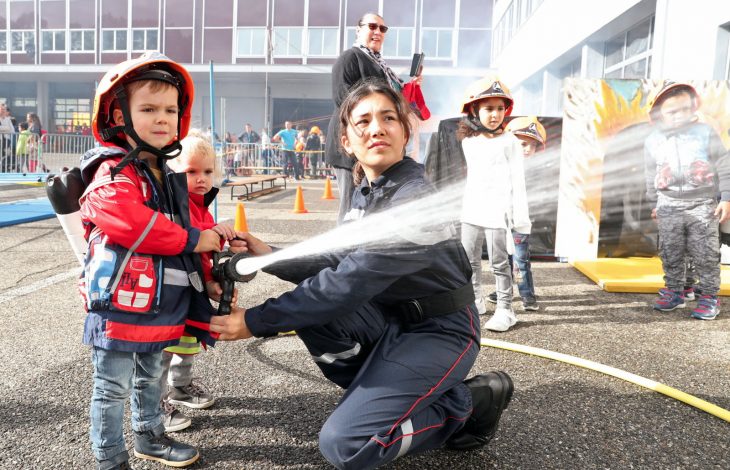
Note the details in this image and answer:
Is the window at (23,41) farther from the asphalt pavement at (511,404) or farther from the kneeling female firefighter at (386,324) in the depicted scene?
the kneeling female firefighter at (386,324)

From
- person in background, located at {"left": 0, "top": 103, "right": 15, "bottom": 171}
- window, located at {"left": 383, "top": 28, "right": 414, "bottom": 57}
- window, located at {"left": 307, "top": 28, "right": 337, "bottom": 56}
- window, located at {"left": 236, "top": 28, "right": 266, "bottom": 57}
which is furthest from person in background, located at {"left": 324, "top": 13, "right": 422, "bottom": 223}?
window, located at {"left": 236, "top": 28, "right": 266, "bottom": 57}

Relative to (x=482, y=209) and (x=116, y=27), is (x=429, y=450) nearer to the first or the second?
(x=482, y=209)

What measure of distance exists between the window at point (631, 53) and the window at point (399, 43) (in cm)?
1546

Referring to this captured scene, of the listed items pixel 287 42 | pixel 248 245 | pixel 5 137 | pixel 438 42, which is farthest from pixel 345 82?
pixel 287 42

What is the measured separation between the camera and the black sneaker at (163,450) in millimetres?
2174

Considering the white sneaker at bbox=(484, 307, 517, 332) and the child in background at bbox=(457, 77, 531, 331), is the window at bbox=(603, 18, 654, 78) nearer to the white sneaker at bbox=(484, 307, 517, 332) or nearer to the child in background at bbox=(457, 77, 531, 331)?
the child in background at bbox=(457, 77, 531, 331)

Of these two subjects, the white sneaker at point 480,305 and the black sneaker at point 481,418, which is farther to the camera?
the white sneaker at point 480,305

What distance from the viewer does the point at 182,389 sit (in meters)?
2.67

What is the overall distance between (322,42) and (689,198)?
1043 inches

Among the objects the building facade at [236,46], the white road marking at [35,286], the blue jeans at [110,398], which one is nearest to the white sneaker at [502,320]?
the blue jeans at [110,398]

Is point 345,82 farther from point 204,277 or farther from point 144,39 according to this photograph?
point 144,39

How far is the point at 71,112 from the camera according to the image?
3359 centimetres

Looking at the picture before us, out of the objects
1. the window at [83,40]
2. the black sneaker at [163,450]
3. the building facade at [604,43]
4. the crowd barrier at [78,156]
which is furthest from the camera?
the window at [83,40]

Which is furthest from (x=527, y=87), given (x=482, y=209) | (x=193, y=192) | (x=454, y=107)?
(x=193, y=192)
